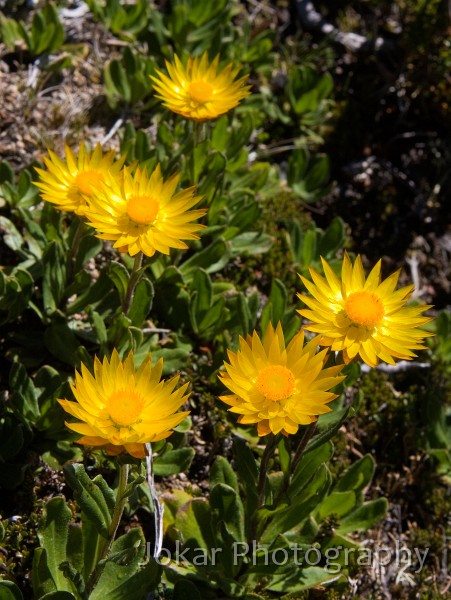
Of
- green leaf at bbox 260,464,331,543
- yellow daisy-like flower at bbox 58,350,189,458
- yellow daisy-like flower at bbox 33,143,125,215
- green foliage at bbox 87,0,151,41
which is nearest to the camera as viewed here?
yellow daisy-like flower at bbox 58,350,189,458

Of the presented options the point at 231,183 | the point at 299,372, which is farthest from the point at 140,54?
the point at 299,372

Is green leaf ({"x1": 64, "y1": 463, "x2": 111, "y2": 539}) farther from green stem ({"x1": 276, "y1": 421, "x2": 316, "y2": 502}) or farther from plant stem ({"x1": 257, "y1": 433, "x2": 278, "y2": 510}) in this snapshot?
green stem ({"x1": 276, "y1": 421, "x2": 316, "y2": 502})

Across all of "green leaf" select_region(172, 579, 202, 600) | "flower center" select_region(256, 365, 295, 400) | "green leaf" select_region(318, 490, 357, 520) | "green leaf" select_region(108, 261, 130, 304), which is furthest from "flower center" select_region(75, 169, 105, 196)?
"green leaf" select_region(318, 490, 357, 520)

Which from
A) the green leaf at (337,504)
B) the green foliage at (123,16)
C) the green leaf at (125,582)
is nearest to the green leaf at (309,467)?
the green leaf at (337,504)

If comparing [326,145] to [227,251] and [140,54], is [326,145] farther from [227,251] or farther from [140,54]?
[227,251]

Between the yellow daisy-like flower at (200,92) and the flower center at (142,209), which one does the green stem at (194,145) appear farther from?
the flower center at (142,209)

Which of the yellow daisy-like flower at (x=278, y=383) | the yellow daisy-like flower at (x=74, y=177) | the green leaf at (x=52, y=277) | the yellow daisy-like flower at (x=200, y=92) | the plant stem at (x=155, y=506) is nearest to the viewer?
the yellow daisy-like flower at (x=278, y=383)
